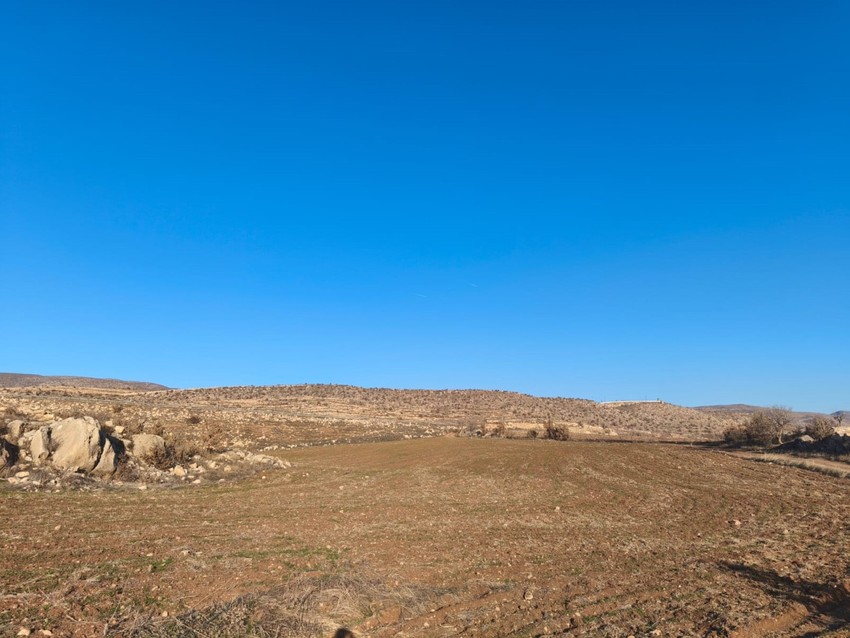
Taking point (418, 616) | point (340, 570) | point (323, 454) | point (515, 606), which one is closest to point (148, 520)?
point (340, 570)

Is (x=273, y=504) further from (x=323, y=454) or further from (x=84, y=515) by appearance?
(x=323, y=454)

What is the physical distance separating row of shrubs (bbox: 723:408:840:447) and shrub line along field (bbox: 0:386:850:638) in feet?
75.2

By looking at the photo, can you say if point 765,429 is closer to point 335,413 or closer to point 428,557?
point 428,557

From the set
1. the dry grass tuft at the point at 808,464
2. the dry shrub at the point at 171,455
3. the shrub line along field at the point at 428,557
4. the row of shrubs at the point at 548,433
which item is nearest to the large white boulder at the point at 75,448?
the shrub line along field at the point at 428,557

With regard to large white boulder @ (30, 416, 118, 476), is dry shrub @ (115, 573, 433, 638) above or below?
below

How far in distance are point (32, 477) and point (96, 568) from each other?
32.3ft

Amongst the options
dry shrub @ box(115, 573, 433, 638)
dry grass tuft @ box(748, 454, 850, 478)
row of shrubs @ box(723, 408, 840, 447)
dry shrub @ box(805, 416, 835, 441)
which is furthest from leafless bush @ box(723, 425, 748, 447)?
dry shrub @ box(115, 573, 433, 638)

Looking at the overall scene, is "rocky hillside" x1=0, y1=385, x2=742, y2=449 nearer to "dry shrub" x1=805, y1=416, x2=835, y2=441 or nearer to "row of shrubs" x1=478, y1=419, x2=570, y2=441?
"row of shrubs" x1=478, y1=419, x2=570, y2=441

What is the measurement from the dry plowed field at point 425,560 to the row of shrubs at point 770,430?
79.6 ft

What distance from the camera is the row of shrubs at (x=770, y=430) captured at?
40562mm

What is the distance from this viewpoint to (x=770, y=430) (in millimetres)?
42469

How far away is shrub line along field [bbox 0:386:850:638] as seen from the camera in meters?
7.53

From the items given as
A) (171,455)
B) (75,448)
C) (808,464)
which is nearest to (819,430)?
(808,464)

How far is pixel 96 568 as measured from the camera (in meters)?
9.05
